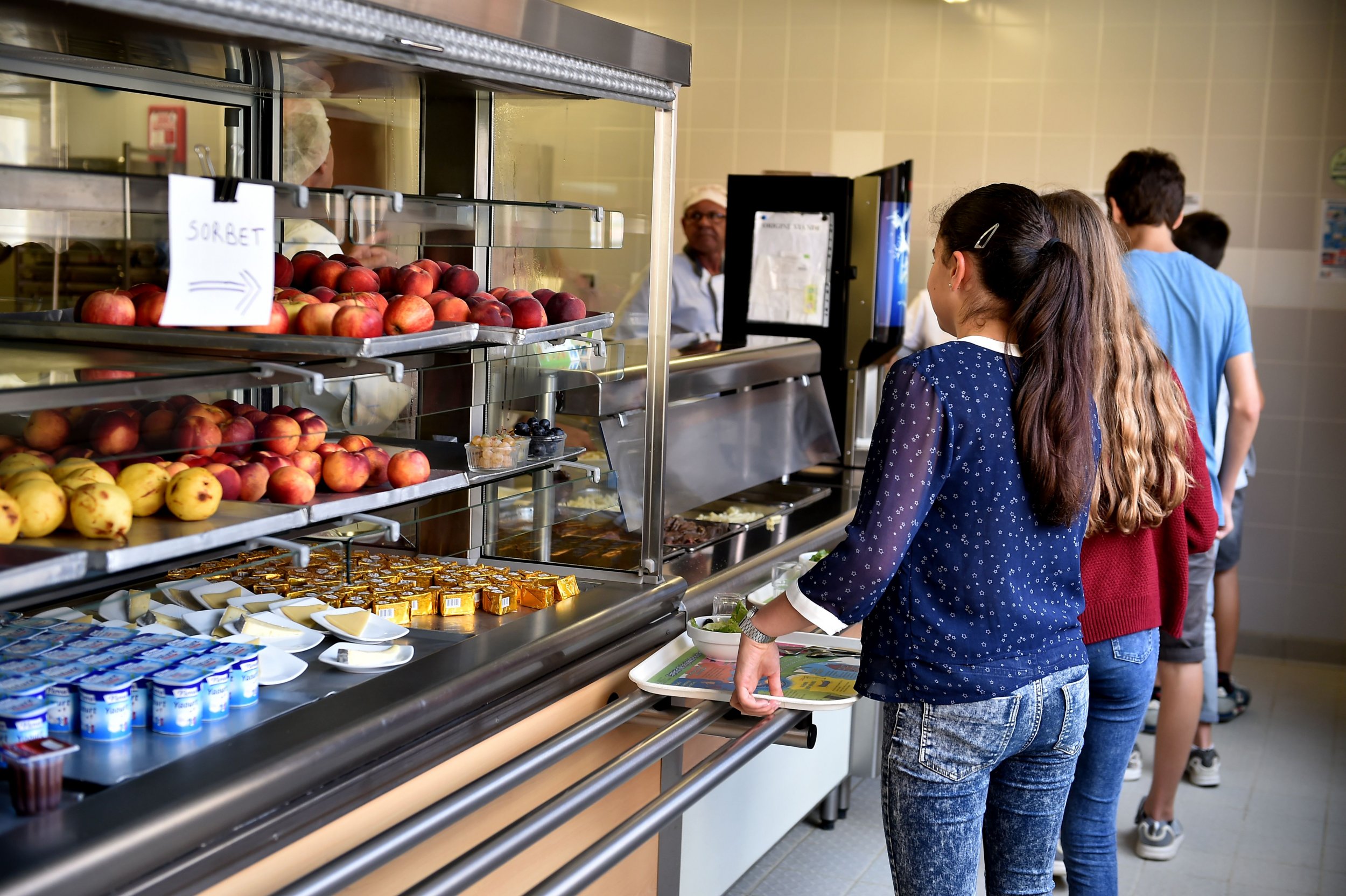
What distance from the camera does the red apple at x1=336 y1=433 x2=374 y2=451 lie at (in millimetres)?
1950

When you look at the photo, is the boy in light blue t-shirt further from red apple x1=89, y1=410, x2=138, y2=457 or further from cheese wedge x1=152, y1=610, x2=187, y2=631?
red apple x1=89, y1=410, x2=138, y2=457

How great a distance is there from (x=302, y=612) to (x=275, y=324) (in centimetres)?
52

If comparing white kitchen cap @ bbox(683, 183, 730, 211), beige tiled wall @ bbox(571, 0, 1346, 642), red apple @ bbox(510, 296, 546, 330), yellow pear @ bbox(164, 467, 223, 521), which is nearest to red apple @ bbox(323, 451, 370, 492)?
yellow pear @ bbox(164, 467, 223, 521)

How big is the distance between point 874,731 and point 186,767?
8.14 ft

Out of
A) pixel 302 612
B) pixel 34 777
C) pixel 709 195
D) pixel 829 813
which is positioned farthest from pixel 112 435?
pixel 709 195

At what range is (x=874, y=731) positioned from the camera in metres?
3.67

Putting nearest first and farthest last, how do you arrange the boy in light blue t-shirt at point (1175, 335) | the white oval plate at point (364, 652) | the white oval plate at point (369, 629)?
the white oval plate at point (364, 652) < the white oval plate at point (369, 629) < the boy in light blue t-shirt at point (1175, 335)

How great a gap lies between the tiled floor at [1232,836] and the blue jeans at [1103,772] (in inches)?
32.4

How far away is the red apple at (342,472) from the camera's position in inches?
73.6

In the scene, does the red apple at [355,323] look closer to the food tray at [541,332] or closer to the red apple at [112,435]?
the food tray at [541,332]

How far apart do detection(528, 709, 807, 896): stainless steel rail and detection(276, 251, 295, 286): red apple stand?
3.34ft

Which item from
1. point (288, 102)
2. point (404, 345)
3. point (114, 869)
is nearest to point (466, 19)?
point (404, 345)

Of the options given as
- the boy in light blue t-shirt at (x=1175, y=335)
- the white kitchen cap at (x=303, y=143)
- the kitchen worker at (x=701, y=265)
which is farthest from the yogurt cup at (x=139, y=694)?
the kitchen worker at (x=701, y=265)

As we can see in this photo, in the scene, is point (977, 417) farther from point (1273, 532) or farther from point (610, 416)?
point (1273, 532)
